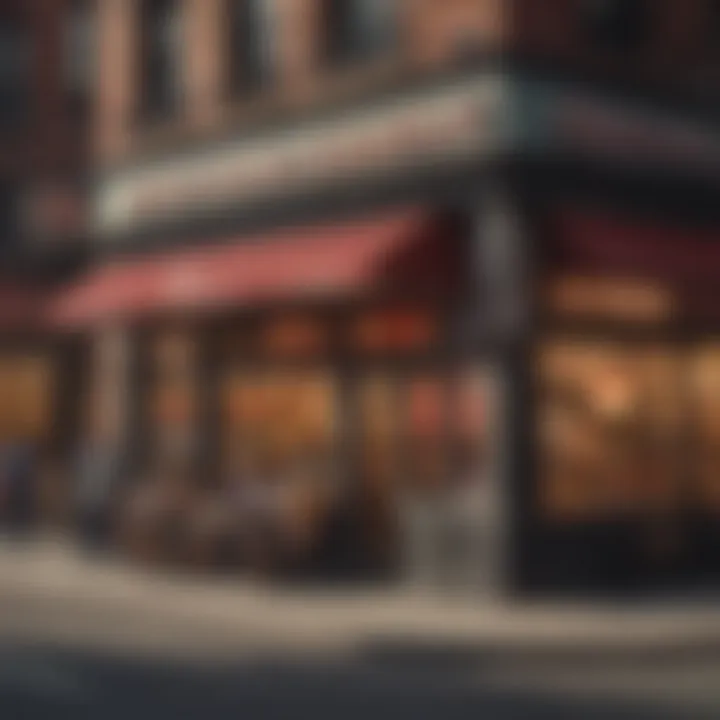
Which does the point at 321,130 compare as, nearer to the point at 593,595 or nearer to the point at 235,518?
the point at 235,518

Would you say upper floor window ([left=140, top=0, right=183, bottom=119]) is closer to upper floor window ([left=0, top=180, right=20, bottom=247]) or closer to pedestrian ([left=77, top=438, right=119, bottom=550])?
pedestrian ([left=77, top=438, right=119, bottom=550])

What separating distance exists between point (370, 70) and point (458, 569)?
5848mm

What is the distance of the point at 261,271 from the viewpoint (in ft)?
51.9

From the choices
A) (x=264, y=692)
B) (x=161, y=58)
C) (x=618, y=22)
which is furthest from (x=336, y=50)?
(x=264, y=692)

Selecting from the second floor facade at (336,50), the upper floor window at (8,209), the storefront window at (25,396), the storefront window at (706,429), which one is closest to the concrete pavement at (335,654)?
the storefront window at (706,429)

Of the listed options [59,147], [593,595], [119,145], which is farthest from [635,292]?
[59,147]

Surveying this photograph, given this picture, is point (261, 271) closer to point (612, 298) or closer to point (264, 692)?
point (612, 298)

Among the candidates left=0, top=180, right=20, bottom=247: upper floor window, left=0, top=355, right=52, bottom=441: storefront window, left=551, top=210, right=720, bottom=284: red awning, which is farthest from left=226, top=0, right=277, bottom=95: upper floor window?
left=0, top=355, right=52, bottom=441: storefront window

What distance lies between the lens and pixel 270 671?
9992mm

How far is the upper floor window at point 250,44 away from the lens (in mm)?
17781

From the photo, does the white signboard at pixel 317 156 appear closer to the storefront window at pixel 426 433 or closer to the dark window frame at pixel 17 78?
the storefront window at pixel 426 433

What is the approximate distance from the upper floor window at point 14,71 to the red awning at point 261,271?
7245 mm

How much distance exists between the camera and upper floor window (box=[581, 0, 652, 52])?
1522 centimetres

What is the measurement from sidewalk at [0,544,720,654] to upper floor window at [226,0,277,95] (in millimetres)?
6622
